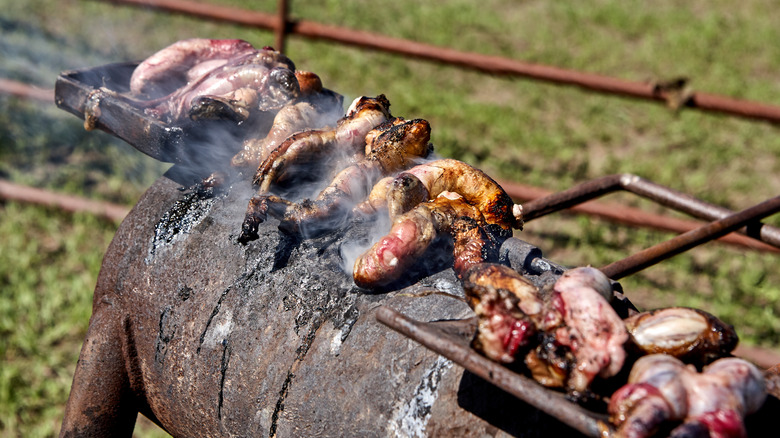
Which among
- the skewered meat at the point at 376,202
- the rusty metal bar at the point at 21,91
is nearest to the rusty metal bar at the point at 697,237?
the skewered meat at the point at 376,202

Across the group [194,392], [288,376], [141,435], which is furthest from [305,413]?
[141,435]

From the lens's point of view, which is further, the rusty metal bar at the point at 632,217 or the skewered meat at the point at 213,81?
the rusty metal bar at the point at 632,217

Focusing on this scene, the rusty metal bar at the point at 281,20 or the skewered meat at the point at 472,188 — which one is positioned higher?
the skewered meat at the point at 472,188

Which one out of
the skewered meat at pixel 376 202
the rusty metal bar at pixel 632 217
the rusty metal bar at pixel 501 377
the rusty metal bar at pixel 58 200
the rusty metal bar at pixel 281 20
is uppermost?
the rusty metal bar at pixel 501 377

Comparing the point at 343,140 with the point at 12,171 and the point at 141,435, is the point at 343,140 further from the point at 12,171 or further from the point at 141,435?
the point at 12,171

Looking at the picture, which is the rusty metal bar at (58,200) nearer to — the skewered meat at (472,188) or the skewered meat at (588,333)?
the skewered meat at (472,188)

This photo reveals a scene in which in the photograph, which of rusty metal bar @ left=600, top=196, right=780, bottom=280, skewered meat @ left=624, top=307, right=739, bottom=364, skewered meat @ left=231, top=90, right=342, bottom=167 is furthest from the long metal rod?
skewered meat @ left=624, top=307, right=739, bottom=364

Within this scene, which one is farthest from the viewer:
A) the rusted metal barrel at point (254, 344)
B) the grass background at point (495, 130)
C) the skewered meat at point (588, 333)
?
the grass background at point (495, 130)

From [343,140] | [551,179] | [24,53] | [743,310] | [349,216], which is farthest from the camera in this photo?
[24,53]
